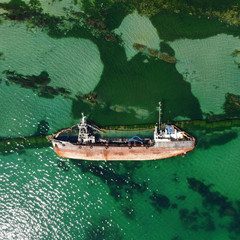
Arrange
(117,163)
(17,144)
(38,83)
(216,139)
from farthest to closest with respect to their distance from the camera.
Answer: (38,83), (17,144), (216,139), (117,163)

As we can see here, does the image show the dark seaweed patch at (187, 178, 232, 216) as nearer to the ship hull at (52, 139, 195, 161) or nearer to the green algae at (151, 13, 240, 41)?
the ship hull at (52, 139, 195, 161)

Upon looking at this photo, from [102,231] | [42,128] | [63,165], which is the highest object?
[42,128]

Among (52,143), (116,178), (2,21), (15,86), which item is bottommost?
(116,178)

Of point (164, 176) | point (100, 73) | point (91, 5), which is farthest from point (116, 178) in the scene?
point (91, 5)

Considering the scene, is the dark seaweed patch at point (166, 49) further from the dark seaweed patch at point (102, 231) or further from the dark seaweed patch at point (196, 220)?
the dark seaweed patch at point (102, 231)

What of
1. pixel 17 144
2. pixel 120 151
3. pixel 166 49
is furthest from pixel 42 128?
pixel 166 49

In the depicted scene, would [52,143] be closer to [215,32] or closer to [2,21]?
[2,21]

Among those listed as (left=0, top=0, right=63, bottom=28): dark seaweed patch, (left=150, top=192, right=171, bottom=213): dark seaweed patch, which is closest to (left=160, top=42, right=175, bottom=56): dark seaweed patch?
(left=0, top=0, right=63, bottom=28): dark seaweed patch

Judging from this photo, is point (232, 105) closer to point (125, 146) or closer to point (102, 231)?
point (125, 146)
